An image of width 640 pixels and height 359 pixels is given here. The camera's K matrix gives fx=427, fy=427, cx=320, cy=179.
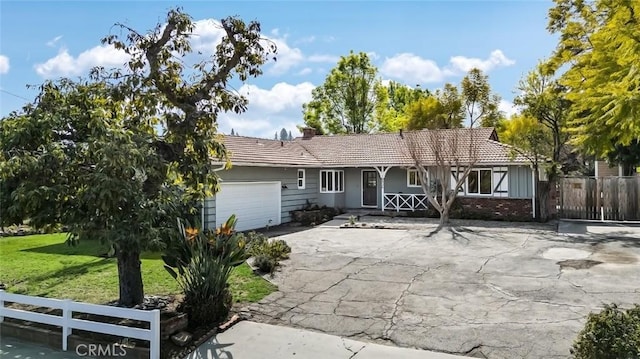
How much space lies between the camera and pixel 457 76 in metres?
33.6

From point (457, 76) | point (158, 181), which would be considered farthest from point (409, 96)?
point (158, 181)

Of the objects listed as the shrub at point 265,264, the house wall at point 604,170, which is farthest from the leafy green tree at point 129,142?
the house wall at point 604,170

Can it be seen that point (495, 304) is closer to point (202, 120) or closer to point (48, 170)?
point (202, 120)

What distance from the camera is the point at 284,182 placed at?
19562 millimetres

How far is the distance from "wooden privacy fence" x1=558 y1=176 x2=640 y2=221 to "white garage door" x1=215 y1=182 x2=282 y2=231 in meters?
12.5

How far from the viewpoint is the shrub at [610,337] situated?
4191 millimetres

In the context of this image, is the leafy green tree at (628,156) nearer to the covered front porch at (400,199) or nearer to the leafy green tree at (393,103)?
the covered front porch at (400,199)

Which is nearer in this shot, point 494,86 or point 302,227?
point 302,227

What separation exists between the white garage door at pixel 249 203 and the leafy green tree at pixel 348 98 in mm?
23101

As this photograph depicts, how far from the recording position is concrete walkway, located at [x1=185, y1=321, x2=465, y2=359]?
17.6 ft

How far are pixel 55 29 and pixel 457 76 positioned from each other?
1155 inches

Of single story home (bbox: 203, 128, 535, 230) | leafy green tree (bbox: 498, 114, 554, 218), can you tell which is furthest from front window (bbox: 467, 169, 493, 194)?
leafy green tree (bbox: 498, 114, 554, 218)

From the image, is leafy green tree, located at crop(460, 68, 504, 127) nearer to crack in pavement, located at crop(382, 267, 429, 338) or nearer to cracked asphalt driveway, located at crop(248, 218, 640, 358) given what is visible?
cracked asphalt driveway, located at crop(248, 218, 640, 358)

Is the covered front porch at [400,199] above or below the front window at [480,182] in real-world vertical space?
below
